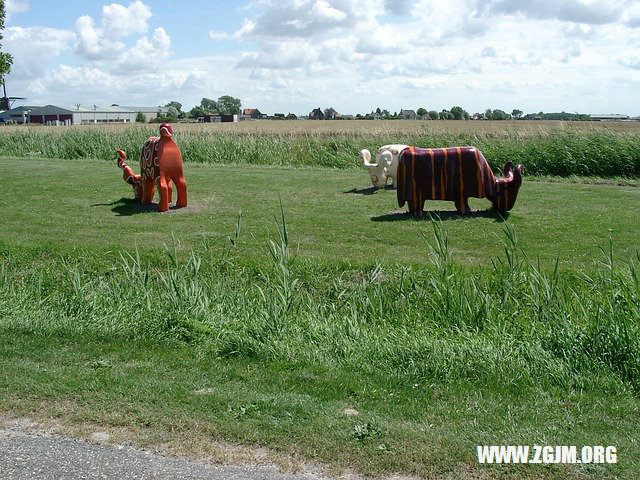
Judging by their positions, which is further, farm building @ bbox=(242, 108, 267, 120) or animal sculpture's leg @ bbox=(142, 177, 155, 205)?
farm building @ bbox=(242, 108, 267, 120)

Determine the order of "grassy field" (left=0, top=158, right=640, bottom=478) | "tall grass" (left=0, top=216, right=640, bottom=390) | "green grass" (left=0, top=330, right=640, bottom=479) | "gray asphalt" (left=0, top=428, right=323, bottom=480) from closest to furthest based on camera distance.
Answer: "gray asphalt" (left=0, top=428, right=323, bottom=480) → "green grass" (left=0, top=330, right=640, bottom=479) → "grassy field" (left=0, top=158, right=640, bottom=478) → "tall grass" (left=0, top=216, right=640, bottom=390)

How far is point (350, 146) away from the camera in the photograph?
24828mm

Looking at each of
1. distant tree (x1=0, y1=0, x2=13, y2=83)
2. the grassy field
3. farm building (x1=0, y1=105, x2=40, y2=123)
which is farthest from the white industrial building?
the grassy field

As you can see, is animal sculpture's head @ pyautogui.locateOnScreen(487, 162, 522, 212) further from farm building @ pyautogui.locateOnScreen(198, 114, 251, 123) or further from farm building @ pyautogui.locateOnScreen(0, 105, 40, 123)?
farm building @ pyautogui.locateOnScreen(0, 105, 40, 123)

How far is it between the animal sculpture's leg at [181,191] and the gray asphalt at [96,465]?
1064 cm

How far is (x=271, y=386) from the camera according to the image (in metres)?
5.16

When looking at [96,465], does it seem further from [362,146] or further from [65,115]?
[65,115]

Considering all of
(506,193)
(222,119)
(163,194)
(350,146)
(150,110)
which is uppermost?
(150,110)

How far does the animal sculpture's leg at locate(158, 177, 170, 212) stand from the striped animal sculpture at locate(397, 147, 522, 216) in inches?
189

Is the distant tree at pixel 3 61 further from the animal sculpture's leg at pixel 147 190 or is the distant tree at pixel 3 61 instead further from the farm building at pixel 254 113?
the farm building at pixel 254 113

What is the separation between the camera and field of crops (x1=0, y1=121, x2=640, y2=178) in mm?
20578

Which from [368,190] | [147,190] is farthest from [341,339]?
[368,190]

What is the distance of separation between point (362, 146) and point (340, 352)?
19491 millimetres

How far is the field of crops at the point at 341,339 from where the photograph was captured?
173 inches
